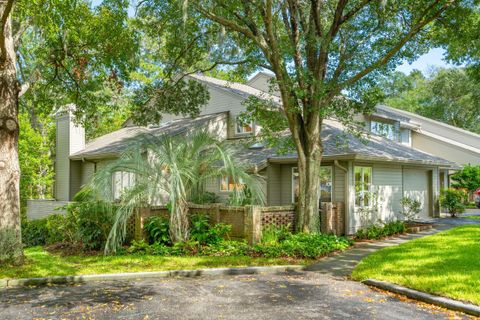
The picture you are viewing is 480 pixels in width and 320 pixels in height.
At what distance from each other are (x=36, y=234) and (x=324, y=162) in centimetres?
1228

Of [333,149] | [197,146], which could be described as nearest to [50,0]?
[197,146]

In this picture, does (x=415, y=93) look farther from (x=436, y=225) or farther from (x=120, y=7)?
(x=120, y=7)

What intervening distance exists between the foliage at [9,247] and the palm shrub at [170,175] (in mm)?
2035

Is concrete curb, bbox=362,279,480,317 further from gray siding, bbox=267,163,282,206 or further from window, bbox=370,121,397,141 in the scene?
window, bbox=370,121,397,141

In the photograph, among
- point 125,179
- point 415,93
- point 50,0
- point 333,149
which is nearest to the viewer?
point 50,0

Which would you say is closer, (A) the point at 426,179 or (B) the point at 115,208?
(B) the point at 115,208

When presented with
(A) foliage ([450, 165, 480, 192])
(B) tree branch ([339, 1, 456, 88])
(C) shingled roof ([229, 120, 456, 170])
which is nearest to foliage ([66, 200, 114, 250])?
(C) shingled roof ([229, 120, 456, 170])

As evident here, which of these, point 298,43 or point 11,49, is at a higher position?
point 298,43

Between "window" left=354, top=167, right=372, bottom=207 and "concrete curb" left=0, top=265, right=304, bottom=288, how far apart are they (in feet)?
21.9

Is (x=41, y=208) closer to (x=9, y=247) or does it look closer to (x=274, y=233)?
(x=9, y=247)

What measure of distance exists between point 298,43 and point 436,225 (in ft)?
32.7

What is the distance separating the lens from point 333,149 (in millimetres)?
15094

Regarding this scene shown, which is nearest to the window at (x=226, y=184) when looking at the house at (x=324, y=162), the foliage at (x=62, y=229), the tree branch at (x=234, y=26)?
the house at (x=324, y=162)

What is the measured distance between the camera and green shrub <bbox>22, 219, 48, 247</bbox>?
16922 millimetres
